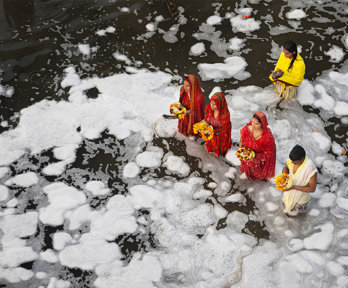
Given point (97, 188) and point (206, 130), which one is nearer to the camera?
point (206, 130)

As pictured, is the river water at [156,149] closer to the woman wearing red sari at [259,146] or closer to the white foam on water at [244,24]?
the white foam on water at [244,24]

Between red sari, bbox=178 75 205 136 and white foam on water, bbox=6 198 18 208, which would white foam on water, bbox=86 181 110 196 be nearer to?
white foam on water, bbox=6 198 18 208

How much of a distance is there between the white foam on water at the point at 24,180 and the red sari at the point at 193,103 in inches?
75.4

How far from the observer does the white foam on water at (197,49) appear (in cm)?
574

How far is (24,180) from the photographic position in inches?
179

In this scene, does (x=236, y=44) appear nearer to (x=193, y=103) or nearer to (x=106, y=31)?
(x=193, y=103)

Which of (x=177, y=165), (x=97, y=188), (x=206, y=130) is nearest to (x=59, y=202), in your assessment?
(x=97, y=188)

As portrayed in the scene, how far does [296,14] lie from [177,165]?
133 inches

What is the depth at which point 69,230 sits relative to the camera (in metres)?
4.12

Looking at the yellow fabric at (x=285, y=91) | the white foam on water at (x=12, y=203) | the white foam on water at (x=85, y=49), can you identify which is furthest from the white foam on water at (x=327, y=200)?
the white foam on water at (x=85, y=49)

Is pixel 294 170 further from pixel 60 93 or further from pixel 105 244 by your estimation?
pixel 60 93

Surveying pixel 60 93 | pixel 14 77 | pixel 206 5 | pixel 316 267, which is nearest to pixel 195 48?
pixel 206 5

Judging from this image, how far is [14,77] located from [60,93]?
82cm

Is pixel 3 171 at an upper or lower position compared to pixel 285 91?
lower
